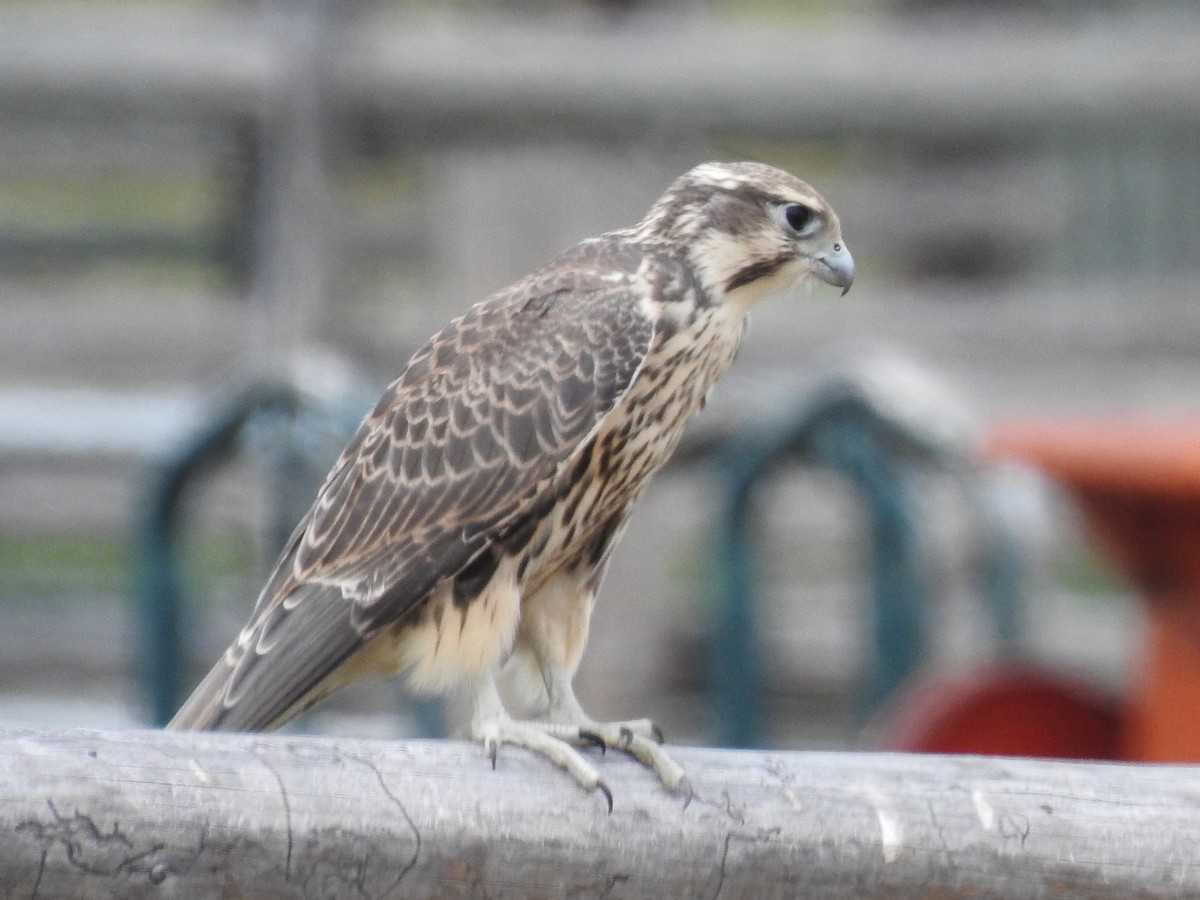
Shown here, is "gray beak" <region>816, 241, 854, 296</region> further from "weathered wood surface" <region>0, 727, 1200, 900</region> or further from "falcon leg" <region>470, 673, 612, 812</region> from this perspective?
"weathered wood surface" <region>0, 727, 1200, 900</region>

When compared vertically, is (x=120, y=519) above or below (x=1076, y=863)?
below

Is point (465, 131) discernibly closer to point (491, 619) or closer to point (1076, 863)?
point (491, 619)

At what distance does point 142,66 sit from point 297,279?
2.10ft

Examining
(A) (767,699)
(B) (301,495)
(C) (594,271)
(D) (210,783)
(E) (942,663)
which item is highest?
(C) (594,271)

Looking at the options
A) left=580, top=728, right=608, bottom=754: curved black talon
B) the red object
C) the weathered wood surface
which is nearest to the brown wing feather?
left=580, top=728, right=608, bottom=754: curved black talon

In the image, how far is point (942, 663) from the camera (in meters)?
5.30

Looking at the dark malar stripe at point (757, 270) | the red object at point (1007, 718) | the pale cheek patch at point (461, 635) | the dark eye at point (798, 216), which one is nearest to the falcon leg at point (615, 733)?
the pale cheek patch at point (461, 635)

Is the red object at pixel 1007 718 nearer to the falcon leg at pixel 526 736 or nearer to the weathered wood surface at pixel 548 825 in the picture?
the falcon leg at pixel 526 736

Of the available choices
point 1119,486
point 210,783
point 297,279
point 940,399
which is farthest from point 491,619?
point 297,279

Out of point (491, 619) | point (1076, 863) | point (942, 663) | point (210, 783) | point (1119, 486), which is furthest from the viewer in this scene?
point (942, 663)

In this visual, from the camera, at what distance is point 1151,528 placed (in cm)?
345

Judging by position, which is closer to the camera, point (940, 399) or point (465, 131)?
point (940, 399)

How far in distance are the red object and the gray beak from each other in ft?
3.88

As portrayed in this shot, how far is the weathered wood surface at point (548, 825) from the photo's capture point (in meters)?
1.80
